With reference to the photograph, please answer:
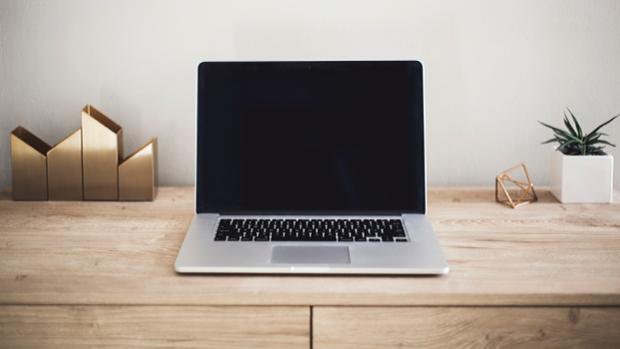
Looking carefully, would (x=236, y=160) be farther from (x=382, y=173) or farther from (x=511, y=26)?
(x=511, y=26)

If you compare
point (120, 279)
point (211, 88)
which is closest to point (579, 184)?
point (211, 88)

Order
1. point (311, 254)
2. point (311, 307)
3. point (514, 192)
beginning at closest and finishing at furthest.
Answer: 1. point (311, 307)
2. point (311, 254)
3. point (514, 192)

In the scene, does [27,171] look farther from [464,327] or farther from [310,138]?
[464,327]

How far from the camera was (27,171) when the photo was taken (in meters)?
1.35

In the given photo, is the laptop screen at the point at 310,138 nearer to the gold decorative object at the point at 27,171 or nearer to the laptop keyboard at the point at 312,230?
the laptop keyboard at the point at 312,230

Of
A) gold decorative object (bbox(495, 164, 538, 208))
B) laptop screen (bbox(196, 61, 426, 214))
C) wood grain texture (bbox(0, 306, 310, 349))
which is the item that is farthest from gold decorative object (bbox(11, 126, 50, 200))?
gold decorative object (bbox(495, 164, 538, 208))

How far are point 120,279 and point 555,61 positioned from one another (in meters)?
1.08

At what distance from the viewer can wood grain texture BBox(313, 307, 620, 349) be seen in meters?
0.93

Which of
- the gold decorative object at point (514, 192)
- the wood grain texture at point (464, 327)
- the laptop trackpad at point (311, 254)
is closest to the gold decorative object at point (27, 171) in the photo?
the laptop trackpad at point (311, 254)

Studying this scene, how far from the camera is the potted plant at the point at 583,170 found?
131cm

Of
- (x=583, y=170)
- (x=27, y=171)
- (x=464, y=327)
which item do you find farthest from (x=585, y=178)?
(x=27, y=171)

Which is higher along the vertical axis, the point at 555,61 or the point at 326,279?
the point at 555,61

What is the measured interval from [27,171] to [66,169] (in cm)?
8

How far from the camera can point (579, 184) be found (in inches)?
52.1
